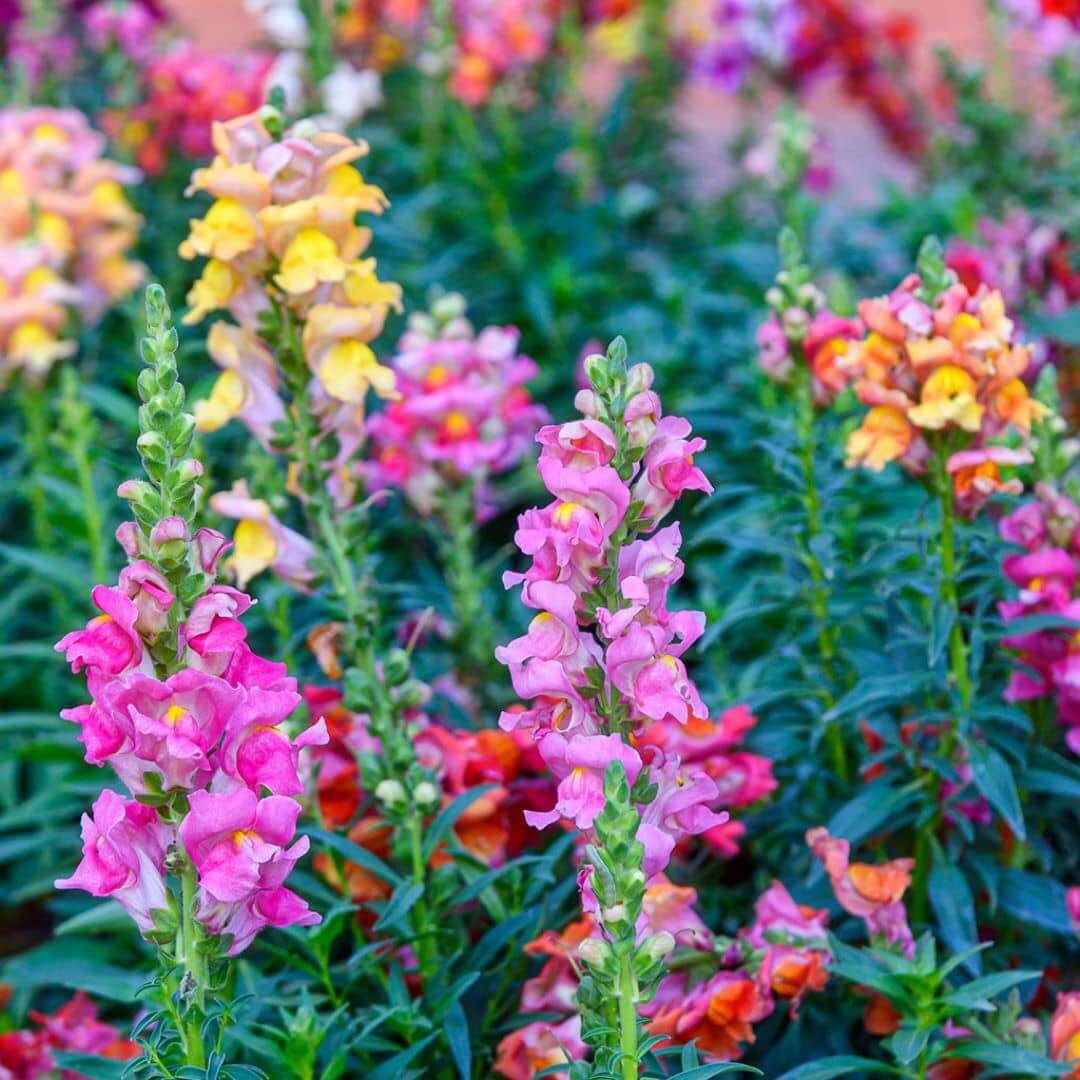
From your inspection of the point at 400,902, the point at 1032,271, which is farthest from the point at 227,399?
the point at 1032,271

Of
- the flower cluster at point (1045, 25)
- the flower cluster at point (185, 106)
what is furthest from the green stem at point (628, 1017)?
the flower cluster at point (185, 106)

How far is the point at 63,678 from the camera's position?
126 inches

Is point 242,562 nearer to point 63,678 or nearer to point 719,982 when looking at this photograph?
point 719,982

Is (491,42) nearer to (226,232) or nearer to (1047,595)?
(226,232)

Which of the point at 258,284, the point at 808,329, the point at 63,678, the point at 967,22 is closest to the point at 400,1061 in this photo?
the point at 258,284

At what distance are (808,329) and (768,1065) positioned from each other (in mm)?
1061

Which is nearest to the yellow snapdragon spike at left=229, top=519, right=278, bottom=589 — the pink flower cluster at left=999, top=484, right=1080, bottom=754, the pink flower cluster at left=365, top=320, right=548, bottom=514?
the pink flower cluster at left=365, top=320, right=548, bottom=514

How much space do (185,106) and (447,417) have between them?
2.04m

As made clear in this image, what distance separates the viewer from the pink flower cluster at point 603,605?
159 cm

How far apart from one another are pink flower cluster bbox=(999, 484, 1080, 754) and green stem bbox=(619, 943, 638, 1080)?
891mm

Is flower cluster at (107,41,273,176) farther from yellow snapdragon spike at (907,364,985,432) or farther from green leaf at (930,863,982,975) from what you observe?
green leaf at (930,863,982,975)

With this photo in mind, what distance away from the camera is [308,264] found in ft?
7.16

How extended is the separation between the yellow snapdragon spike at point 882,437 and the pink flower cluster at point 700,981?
1.93 feet

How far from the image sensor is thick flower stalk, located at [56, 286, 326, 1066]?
61.2 inches
